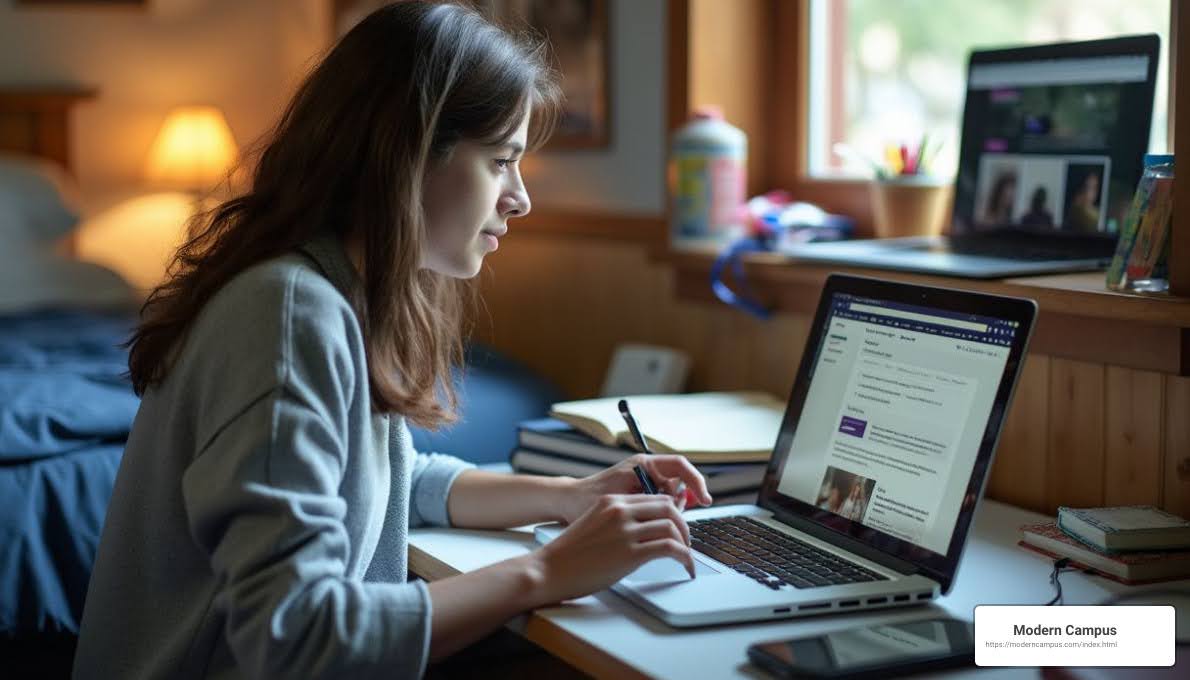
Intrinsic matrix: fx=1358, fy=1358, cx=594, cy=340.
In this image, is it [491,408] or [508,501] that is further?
[491,408]

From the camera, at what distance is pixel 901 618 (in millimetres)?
1050

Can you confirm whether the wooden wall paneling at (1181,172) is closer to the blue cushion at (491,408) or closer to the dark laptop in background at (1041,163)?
the dark laptop in background at (1041,163)

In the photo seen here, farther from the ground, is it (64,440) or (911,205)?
(911,205)

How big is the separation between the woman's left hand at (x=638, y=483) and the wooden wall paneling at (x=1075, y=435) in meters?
0.39

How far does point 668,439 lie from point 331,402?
20.6 inches

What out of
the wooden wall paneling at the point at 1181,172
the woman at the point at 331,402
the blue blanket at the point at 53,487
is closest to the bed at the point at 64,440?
the blue blanket at the point at 53,487

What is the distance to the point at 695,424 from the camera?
1519 millimetres

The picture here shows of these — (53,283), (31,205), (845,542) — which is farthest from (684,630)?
(31,205)

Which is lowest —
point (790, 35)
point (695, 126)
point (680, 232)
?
point (680, 232)

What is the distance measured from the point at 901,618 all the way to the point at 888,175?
0.86 m

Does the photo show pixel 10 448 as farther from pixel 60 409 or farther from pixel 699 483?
pixel 699 483

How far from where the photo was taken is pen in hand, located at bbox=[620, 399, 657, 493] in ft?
4.12

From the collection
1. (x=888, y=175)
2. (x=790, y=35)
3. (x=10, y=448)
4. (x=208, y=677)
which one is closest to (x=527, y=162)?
(x=790, y=35)

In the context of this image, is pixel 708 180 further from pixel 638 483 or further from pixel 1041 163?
pixel 638 483
